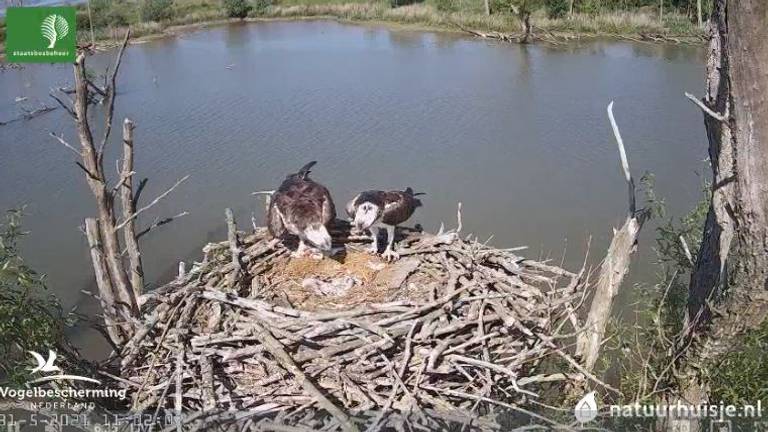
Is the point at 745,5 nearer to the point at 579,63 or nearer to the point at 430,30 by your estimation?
the point at 579,63

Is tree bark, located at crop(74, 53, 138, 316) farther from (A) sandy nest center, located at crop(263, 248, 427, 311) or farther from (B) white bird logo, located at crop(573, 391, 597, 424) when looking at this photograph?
(B) white bird logo, located at crop(573, 391, 597, 424)

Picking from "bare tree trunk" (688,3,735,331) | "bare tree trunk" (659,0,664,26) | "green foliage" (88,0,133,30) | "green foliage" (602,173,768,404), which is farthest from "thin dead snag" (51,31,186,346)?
"green foliage" (88,0,133,30)

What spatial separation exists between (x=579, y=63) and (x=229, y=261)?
15.9m

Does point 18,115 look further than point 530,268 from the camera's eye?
Yes

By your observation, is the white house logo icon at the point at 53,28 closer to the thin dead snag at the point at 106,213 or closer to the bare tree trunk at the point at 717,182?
the thin dead snag at the point at 106,213

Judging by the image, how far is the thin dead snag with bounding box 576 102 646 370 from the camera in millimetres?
4184

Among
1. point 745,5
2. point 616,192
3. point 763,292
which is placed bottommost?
point 616,192

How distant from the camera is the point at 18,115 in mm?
15320

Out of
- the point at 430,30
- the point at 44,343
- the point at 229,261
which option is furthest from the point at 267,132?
the point at 430,30

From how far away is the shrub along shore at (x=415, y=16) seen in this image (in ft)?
74.7

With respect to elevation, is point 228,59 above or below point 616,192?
above

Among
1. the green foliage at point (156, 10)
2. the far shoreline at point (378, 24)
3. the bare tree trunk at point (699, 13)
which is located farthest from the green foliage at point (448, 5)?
the green foliage at point (156, 10)

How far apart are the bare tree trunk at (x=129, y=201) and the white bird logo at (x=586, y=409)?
3396mm

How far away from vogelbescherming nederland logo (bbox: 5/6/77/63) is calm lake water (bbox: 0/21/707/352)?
9.29 feet
